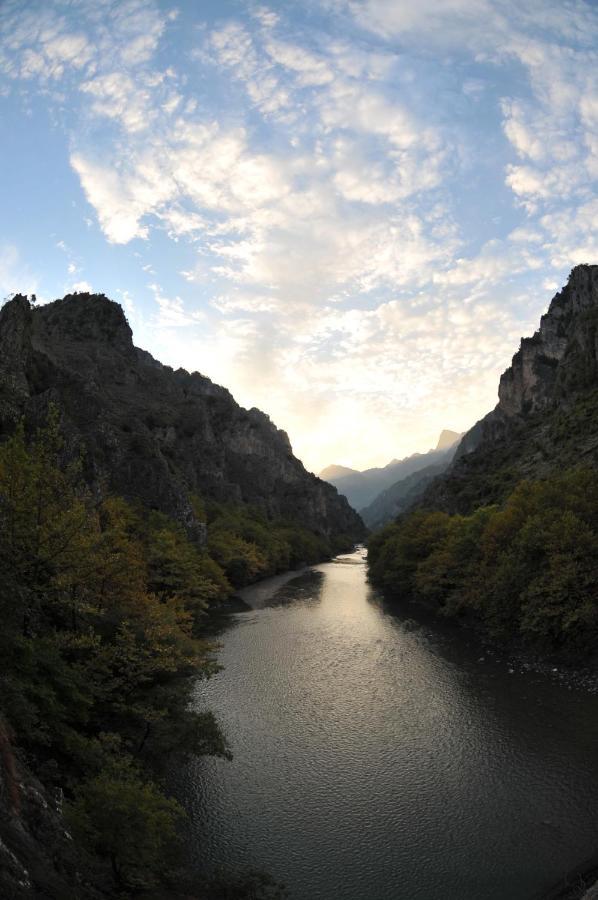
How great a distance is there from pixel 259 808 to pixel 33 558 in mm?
13198

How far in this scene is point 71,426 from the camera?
219 ft

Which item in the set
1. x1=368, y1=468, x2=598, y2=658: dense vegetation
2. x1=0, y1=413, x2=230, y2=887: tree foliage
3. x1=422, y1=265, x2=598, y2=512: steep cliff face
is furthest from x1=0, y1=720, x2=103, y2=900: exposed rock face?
x1=422, y1=265, x2=598, y2=512: steep cliff face

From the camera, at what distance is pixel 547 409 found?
443 ft

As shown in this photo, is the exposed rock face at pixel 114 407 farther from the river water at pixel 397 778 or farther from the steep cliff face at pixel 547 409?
the steep cliff face at pixel 547 409

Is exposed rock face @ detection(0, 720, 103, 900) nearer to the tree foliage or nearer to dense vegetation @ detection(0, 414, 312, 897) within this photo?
dense vegetation @ detection(0, 414, 312, 897)

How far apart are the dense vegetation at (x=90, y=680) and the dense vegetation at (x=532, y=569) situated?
27.8m

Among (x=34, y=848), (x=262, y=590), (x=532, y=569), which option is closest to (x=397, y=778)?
(x=34, y=848)

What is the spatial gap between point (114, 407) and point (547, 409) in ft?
338

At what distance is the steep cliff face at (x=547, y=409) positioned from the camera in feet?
298

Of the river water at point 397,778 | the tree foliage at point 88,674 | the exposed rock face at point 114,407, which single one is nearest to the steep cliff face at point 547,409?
the river water at point 397,778

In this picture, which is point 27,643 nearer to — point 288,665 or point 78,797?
point 78,797

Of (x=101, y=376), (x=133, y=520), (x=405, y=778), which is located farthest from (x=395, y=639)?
(x=101, y=376)

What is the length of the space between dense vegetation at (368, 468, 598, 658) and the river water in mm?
4972

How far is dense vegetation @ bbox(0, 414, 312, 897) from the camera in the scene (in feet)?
44.2
